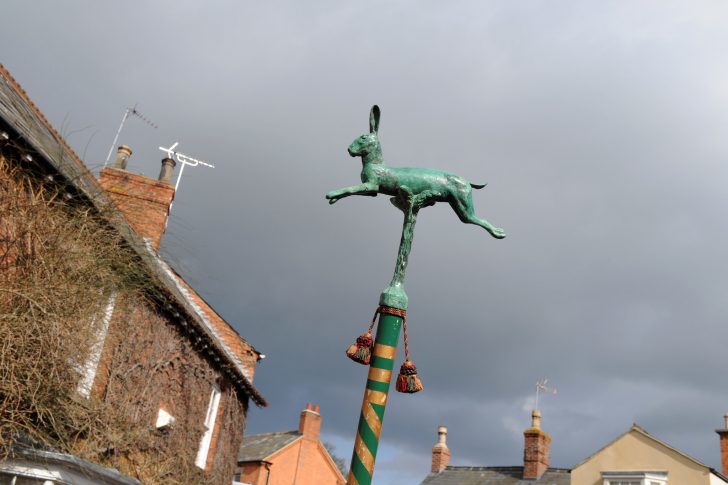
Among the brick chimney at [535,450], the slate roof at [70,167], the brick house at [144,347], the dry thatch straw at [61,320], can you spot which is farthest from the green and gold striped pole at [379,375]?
the brick chimney at [535,450]

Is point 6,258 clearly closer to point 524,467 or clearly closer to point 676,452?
point 676,452

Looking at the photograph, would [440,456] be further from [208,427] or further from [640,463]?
[208,427]

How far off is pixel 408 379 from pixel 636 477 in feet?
68.0

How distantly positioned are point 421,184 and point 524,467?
24.5 metres

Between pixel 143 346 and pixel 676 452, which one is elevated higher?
pixel 676 452

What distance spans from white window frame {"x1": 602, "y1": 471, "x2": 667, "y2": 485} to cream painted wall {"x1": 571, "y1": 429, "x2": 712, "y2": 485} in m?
0.14

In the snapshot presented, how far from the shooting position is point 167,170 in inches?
761

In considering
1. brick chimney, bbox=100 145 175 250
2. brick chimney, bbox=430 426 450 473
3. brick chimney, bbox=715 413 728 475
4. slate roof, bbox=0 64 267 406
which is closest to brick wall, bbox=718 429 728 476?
brick chimney, bbox=715 413 728 475

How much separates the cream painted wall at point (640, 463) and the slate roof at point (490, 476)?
192 centimetres

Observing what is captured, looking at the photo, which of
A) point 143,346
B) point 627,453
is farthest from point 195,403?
point 627,453

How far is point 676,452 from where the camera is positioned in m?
23.7

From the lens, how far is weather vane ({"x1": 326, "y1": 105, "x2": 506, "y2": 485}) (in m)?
5.53

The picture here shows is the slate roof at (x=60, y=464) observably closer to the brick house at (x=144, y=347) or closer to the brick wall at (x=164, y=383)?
the brick house at (x=144, y=347)

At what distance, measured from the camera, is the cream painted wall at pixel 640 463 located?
76.6 ft
